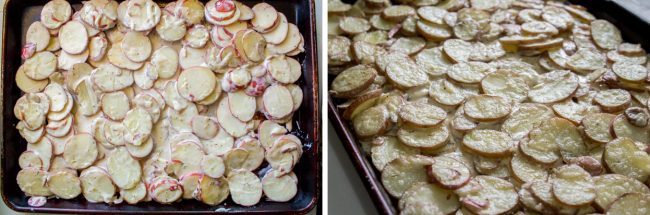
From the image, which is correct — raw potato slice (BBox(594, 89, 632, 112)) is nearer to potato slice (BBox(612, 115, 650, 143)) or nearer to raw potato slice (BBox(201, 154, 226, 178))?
potato slice (BBox(612, 115, 650, 143))

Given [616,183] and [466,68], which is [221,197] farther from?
[616,183]

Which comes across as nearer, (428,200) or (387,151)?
(428,200)

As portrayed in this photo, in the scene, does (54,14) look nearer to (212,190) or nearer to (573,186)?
(212,190)

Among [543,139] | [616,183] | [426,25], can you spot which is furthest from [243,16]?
[616,183]

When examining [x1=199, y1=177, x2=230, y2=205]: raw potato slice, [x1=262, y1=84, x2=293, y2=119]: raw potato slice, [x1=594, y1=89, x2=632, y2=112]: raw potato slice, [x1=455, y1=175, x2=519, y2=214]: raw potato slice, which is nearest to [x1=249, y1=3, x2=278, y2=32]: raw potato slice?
[x1=262, y1=84, x2=293, y2=119]: raw potato slice

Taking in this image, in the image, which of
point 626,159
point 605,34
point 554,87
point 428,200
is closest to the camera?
point 428,200

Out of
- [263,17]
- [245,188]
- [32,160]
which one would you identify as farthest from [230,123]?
[32,160]
